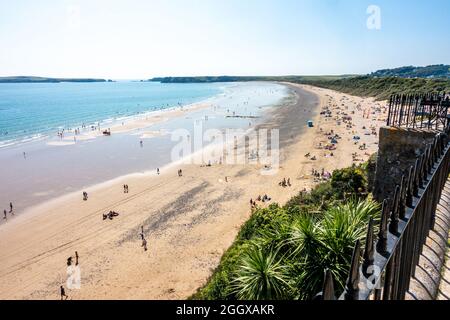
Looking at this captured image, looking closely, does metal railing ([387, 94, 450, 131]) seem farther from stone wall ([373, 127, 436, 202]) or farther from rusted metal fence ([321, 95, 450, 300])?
rusted metal fence ([321, 95, 450, 300])

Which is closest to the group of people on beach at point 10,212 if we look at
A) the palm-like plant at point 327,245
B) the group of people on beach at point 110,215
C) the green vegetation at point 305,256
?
the group of people on beach at point 110,215

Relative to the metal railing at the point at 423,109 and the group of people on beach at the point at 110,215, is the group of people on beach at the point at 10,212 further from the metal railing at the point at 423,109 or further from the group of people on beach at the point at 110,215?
the metal railing at the point at 423,109

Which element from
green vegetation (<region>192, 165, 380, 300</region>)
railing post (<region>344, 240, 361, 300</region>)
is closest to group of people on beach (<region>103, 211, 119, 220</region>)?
green vegetation (<region>192, 165, 380, 300</region>)

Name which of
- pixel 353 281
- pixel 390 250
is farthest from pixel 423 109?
pixel 353 281
